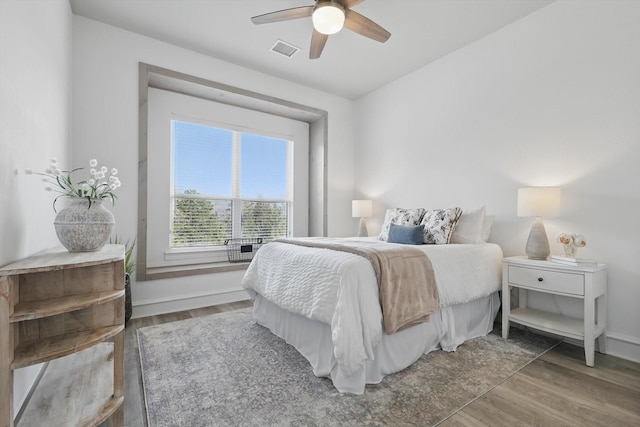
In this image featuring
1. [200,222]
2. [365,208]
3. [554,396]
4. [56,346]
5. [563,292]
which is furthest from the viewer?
[365,208]

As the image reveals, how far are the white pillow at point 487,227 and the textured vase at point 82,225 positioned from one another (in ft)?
9.83

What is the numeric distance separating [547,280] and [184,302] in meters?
3.42

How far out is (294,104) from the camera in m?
4.24

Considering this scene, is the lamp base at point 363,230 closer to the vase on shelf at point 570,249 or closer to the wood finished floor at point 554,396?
the vase on shelf at point 570,249

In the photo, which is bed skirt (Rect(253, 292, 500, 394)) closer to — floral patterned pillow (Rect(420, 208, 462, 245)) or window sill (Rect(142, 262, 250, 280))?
floral patterned pillow (Rect(420, 208, 462, 245))

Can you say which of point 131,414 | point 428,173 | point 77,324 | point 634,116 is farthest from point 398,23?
point 131,414

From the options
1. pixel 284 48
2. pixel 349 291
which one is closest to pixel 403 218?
pixel 349 291

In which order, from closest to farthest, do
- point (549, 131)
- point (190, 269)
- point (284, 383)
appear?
point (284, 383) → point (549, 131) → point (190, 269)

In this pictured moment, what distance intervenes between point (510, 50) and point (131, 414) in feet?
13.3

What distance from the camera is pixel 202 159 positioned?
3973 millimetres

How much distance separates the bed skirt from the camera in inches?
72.6

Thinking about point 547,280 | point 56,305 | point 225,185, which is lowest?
point 547,280

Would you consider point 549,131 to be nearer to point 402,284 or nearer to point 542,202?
point 542,202

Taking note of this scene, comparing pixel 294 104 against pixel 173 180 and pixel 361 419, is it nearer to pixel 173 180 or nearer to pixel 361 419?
pixel 173 180
